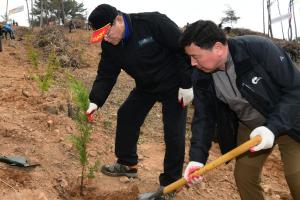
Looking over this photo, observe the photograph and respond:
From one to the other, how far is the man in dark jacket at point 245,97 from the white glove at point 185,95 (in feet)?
1.59

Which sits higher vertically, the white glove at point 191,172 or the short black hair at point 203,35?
the short black hair at point 203,35

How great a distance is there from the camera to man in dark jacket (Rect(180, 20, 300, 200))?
2.68 meters

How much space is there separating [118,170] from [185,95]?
122 centimetres

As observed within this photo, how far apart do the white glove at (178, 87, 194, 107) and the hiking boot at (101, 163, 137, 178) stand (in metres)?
1.10

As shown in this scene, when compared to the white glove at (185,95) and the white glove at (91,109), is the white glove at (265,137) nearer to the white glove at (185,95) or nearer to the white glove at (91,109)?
the white glove at (185,95)

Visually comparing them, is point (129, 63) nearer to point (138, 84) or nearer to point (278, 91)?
point (138, 84)

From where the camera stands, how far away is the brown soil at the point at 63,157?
3861 mm

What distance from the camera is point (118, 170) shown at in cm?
440

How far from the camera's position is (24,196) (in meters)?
3.51

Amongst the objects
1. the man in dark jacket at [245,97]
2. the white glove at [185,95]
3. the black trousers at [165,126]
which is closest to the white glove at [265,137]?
the man in dark jacket at [245,97]

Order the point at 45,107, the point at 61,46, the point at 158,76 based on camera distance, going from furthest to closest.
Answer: the point at 61,46
the point at 45,107
the point at 158,76

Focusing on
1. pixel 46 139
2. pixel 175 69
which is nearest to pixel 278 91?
pixel 175 69

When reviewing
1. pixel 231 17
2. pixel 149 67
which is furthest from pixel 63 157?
pixel 231 17

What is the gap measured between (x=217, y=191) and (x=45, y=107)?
252 cm
